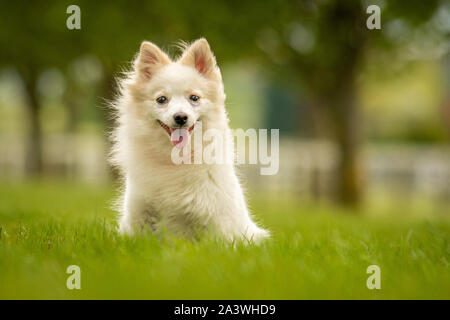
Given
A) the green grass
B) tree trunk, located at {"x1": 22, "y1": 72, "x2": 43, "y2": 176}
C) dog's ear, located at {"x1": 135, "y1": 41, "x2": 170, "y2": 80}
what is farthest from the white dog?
tree trunk, located at {"x1": 22, "y1": 72, "x2": 43, "y2": 176}

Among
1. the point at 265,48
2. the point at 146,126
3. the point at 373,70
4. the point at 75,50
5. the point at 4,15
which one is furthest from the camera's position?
the point at 75,50

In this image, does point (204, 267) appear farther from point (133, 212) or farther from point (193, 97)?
point (193, 97)

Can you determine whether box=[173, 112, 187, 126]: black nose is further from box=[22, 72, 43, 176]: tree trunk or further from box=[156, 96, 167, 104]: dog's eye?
box=[22, 72, 43, 176]: tree trunk

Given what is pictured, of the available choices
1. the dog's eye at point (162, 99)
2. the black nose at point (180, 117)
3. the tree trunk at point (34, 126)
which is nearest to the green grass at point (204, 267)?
the black nose at point (180, 117)

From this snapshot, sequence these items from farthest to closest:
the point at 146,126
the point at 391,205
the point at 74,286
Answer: the point at 391,205
the point at 146,126
the point at 74,286

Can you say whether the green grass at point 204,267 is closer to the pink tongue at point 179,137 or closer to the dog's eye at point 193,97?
the pink tongue at point 179,137

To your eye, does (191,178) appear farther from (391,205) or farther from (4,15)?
(391,205)

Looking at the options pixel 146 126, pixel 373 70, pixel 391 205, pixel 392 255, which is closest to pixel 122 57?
pixel 373 70
